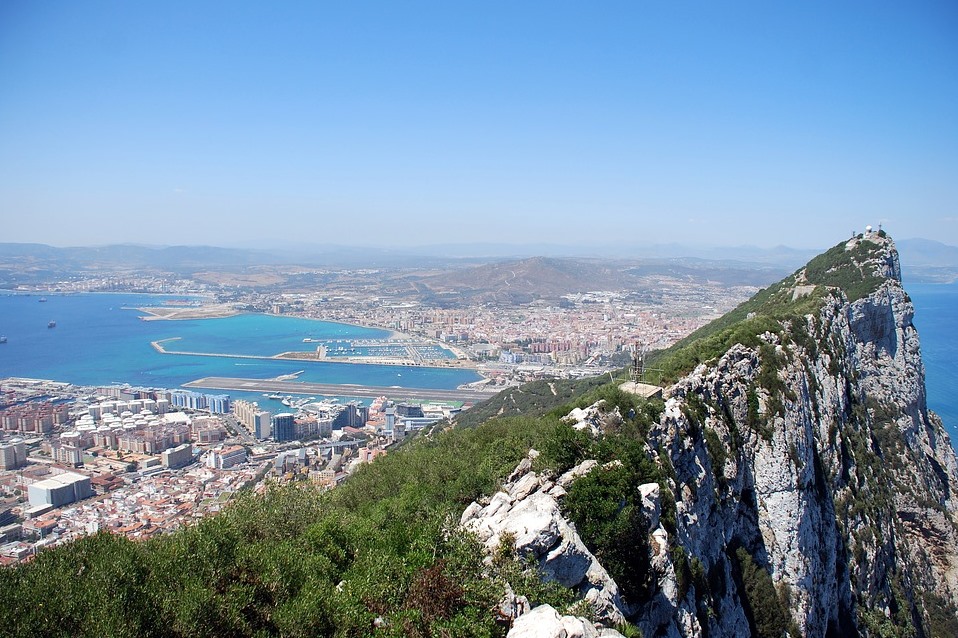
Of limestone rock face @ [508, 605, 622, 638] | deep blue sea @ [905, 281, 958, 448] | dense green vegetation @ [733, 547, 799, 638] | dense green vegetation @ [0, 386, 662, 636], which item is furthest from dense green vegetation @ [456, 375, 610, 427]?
deep blue sea @ [905, 281, 958, 448]

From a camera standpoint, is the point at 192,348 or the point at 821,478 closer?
the point at 821,478

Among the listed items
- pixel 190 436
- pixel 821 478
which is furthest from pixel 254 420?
pixel 821 478

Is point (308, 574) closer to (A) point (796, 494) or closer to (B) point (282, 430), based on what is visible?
(A) point (796, 494)

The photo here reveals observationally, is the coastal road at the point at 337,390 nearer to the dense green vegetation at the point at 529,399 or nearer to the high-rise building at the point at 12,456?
the dense green vegetation at the point at 529,399

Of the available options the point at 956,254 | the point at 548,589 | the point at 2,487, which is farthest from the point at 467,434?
the point at 956,254

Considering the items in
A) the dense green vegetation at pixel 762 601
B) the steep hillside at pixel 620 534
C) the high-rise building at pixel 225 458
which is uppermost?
the steep hillside at pixel 620 534

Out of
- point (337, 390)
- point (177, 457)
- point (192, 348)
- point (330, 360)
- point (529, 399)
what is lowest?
point (337, 390)

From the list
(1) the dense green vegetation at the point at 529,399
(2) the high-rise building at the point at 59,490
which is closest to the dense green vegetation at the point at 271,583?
(2) the high-rise building at the point at 59,490
